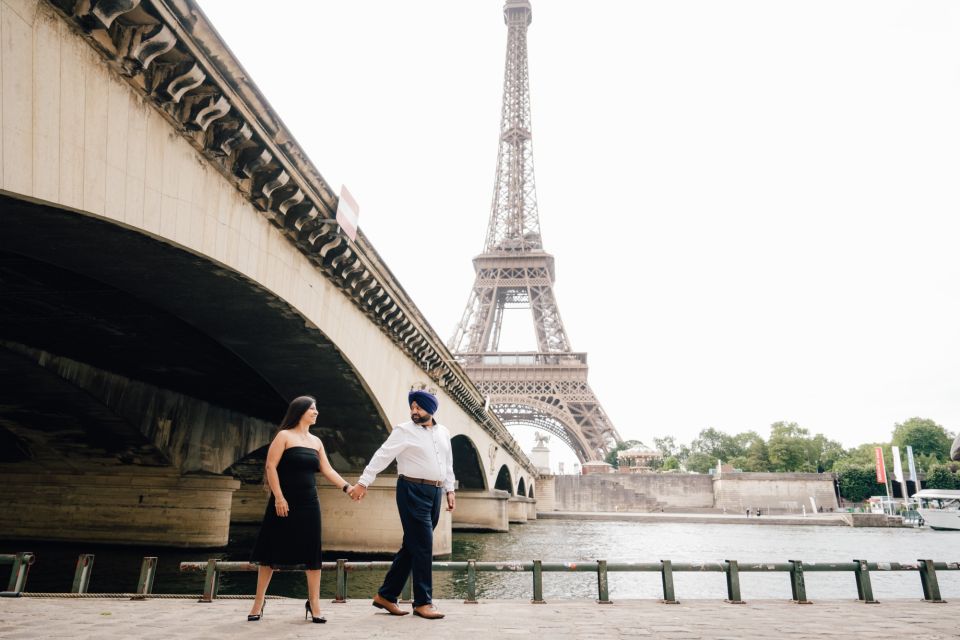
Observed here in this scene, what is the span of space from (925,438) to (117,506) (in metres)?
114

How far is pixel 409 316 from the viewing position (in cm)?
1555

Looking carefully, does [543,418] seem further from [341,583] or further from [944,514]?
[341,583]

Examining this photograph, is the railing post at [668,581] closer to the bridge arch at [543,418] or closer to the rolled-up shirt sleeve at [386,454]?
the rolled-up shirt sleeve at [386,454]

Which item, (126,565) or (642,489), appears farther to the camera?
(642,489)

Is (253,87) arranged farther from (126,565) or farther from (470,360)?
(470,360)

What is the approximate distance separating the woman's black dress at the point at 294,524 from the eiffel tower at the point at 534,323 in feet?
178

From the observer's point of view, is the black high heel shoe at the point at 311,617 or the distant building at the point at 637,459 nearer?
the black high heel shoe at the point at 311,617

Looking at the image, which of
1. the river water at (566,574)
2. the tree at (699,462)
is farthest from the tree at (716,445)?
the river water at (566,574)

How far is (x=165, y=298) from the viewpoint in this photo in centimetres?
980

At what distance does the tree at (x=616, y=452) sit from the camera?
220ft

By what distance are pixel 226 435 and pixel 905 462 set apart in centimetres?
11157

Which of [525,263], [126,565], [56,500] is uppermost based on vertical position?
[525,263]

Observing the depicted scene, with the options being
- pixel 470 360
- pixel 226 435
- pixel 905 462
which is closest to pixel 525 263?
pixel 470 360

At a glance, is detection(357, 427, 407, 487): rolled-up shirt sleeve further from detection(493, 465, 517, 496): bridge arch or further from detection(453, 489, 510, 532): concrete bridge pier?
detection(493, 465, 517, 496): bridge arch
